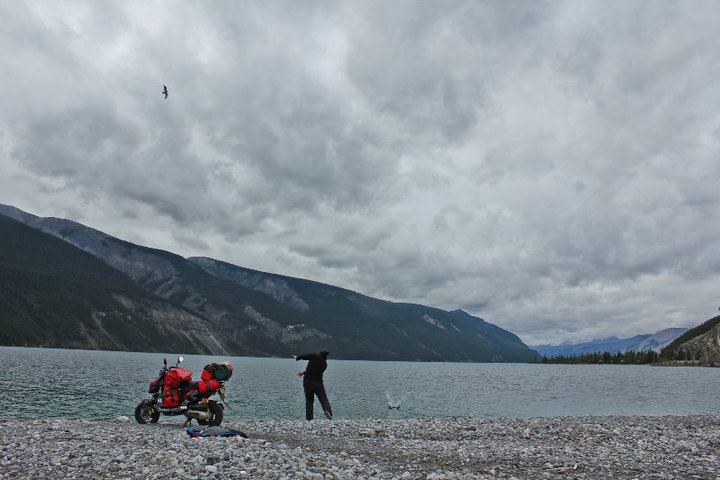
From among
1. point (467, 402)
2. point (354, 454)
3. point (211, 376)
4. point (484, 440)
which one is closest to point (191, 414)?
point (211, 376)

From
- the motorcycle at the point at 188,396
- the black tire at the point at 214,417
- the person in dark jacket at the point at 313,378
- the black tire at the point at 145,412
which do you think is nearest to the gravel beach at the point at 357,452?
the motorcycle at the point at 188,396

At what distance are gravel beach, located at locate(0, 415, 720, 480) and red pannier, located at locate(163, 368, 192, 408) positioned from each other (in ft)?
3.71

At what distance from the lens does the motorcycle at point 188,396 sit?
77.5 ft

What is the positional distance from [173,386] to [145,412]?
224 centimetres

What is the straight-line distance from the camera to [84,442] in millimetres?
17156

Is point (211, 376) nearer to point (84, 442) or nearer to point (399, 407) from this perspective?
Answer: point (84, 442)

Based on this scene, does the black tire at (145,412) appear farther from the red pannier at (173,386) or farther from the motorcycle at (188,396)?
the red pannier at (173,386)

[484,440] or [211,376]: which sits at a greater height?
[211,376]

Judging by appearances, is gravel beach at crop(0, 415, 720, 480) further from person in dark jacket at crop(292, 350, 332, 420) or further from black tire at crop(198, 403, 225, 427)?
person in dark jacket at crop(292, 350, 332, 420)

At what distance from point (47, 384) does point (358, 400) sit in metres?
39.3

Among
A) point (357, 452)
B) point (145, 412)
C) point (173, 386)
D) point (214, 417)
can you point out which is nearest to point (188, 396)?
point (173, 386)

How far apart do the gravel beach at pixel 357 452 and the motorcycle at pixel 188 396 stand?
1.07 metres

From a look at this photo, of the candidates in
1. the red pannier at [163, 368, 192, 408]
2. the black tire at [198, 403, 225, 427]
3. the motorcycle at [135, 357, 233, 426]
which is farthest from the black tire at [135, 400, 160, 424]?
the black tire at [198, 403, 225, 427]

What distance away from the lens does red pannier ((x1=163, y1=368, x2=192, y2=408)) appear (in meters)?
23.9
